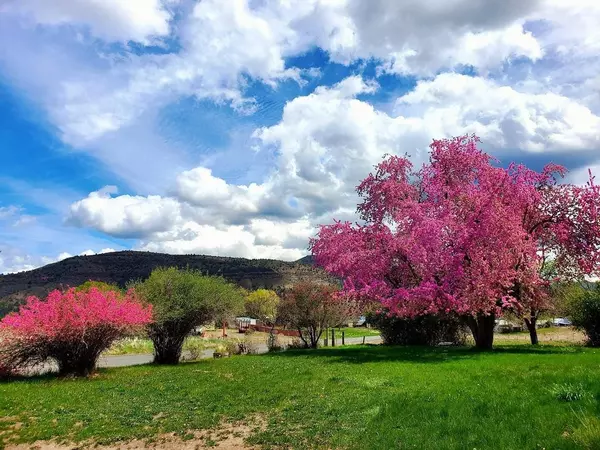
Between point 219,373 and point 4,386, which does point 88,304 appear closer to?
point 4,386

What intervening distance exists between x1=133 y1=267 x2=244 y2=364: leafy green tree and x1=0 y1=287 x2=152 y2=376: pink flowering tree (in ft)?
14.2

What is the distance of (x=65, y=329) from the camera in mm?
19562

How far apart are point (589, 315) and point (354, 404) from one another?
71.0 feet

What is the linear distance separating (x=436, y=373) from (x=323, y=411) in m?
5.50

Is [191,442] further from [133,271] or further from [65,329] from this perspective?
[133,271]

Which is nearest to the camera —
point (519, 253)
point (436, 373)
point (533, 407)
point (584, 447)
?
point (584, 447)

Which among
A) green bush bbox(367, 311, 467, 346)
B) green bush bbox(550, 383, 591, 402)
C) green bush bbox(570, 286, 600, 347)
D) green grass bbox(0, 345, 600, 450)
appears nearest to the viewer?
green grass bbox(0, 345, 600, 450)

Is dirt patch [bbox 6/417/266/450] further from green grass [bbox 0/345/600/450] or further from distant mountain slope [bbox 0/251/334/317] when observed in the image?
distant mountain slope [bbox 0/251/334/317]

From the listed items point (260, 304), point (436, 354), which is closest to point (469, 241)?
point (436, 354)

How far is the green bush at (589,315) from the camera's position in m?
26.0

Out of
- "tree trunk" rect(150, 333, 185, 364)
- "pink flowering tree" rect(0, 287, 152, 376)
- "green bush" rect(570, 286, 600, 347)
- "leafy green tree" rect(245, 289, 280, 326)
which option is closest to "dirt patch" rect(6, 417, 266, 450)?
"pink flowering tree" rect(0, 287, 152, 376)

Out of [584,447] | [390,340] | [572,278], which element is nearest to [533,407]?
[584,447]

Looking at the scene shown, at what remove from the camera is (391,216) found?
2759cm

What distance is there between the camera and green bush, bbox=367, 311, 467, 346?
104 ft
